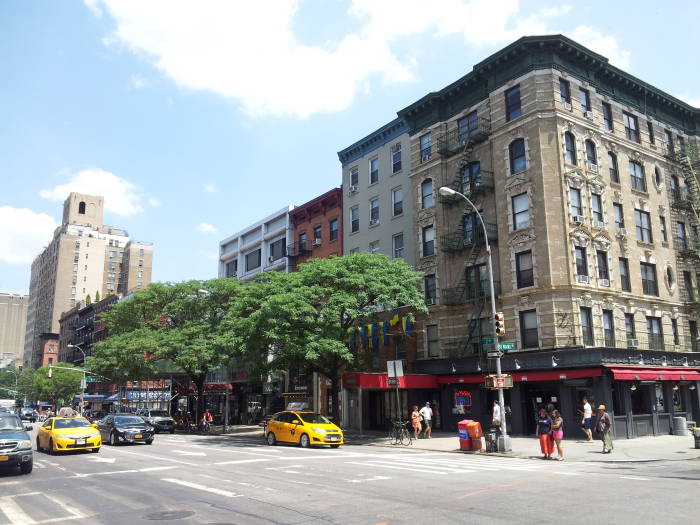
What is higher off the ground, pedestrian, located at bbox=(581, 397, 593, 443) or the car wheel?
pedestrian, located at bbox=(581, 397, 593, 443)

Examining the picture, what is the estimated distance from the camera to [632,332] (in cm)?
3231

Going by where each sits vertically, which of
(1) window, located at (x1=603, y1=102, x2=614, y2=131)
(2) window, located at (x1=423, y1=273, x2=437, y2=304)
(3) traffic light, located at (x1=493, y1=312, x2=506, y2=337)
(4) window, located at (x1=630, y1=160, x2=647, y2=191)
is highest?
(1) window, located at (x1=603, y1=102, x2=614, y2=131)

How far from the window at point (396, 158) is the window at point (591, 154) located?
1335cm

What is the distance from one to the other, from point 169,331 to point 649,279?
33291 millimetres

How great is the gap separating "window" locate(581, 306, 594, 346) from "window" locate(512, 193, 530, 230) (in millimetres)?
5454

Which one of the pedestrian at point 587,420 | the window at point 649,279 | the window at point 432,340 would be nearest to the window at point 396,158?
the window at point 432,340

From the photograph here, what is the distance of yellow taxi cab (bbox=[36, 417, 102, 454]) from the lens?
2260 centimetres

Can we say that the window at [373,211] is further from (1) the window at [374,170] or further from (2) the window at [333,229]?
(2) the window at [333,229]

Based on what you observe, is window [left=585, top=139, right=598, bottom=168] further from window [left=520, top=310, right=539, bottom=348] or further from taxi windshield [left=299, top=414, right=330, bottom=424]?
taxi windshield [left=299, top=414, right=330, bottom=424]

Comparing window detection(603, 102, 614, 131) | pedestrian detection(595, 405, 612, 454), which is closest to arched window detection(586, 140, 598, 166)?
window detection(603, 102, 614, 131)

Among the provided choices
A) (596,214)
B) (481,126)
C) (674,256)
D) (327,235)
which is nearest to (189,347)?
(327,235)

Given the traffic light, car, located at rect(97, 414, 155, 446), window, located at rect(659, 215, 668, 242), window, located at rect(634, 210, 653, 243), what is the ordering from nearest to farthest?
the traffic light → car, located at rect(97, 414, 155, 446) → window, located at rect(634, 210, 653, 243) → window, located at rect(659, 215, 668, 242)

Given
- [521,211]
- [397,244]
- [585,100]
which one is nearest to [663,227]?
[585,100]

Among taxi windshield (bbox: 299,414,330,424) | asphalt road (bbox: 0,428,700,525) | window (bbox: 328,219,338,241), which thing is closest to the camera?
asphalt road (bbox: 0,428,700,525)
